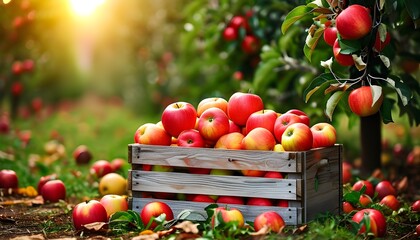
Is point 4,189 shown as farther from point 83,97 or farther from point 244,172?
point 83,97

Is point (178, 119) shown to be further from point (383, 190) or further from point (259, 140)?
point (383, 190)

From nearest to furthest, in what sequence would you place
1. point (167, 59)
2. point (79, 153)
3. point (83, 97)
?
1. point (79, 153)
2. point (167, 59)
3. point (83, 97)

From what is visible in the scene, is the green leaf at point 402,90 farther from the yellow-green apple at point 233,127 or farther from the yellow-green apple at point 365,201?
the yellow-green apple at point 233,127

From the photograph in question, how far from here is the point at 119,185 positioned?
4.12 metres

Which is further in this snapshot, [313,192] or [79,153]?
[79,153]

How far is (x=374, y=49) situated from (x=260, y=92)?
1.94m

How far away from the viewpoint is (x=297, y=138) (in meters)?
2.96

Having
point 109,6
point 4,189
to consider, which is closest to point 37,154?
point 4,189

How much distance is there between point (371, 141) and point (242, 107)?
168 centimetres

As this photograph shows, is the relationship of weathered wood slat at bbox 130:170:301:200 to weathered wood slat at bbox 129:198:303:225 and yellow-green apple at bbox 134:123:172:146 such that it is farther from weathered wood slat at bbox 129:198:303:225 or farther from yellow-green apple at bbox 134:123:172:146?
yellow-green apple at bbox 134:123:172:146

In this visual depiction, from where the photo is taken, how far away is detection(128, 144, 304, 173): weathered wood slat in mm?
2963

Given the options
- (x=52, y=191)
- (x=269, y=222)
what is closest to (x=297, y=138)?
(x=269, y=222)

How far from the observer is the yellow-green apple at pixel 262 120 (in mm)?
3158

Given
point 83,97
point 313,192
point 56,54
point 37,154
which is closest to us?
point 313,192
